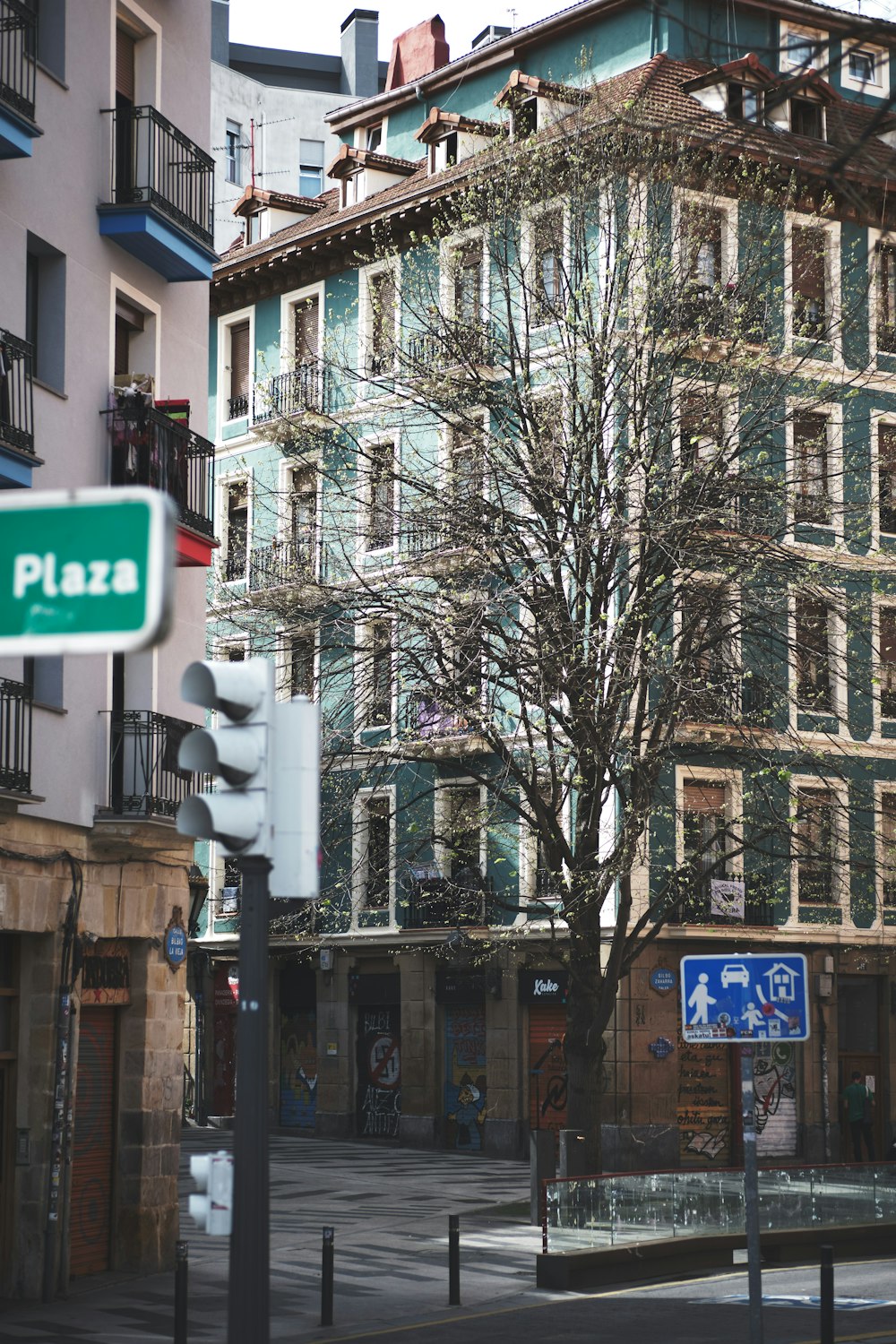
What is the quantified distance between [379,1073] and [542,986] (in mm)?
5121

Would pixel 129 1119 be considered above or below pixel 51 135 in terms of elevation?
below

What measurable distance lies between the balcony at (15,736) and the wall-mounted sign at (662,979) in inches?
805

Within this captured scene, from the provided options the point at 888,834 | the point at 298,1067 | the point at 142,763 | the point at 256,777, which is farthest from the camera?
the point at 298,1067

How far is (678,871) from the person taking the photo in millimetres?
25141

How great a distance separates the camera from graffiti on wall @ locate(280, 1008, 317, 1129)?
43719 mm

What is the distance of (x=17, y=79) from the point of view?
18.6 m

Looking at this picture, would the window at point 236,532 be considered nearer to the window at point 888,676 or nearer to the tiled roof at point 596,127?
the tiled roof at point 596,127

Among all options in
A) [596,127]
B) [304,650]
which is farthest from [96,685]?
[596,127]

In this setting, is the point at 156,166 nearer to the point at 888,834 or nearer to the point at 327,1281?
the point at 327,1281

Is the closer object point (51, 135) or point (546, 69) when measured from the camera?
point (51, 135)

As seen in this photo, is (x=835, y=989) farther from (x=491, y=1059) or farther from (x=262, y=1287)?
(x=262, y=1287)

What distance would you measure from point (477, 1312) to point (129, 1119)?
424 cm

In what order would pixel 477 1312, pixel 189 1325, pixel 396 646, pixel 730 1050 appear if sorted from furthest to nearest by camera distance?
1. pixel 730 1050
2. pixel 396 646
3. pixel 477 1312
4. pixel 189 1325

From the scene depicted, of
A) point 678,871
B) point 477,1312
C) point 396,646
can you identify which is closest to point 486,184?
point 396,646
